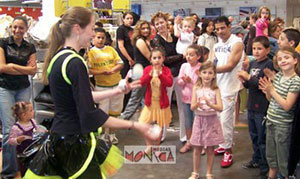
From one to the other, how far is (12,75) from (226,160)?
234 centimetres

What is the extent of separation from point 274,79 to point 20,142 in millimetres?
2294

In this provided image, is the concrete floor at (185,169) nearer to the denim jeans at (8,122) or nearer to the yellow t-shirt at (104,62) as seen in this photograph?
the yellow t-shirt at (104,62)

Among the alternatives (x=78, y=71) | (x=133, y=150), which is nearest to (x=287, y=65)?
(x=78, y=71)

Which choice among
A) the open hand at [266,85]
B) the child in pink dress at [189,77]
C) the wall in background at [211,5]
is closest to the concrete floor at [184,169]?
the child in pink dress at [189,77]

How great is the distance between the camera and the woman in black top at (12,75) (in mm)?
3391

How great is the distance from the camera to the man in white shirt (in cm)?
368

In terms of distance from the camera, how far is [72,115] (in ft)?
6.35

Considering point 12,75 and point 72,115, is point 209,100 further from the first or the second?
point 12,75

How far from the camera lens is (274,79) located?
3033 millimetres

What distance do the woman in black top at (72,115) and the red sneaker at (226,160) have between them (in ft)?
6.65

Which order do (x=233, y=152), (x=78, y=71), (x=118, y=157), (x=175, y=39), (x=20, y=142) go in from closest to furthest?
(x=78, y=71)
(x=118, y=157)
(x=20, y=142)
(x=233, y=152)
(x=175, y=39)

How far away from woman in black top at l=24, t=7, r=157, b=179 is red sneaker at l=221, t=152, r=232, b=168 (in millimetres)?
2028

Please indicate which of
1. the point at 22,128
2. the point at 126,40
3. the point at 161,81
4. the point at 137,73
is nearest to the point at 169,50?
the point at 161,81

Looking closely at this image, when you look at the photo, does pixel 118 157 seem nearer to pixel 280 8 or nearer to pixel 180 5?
pixel 280 8
